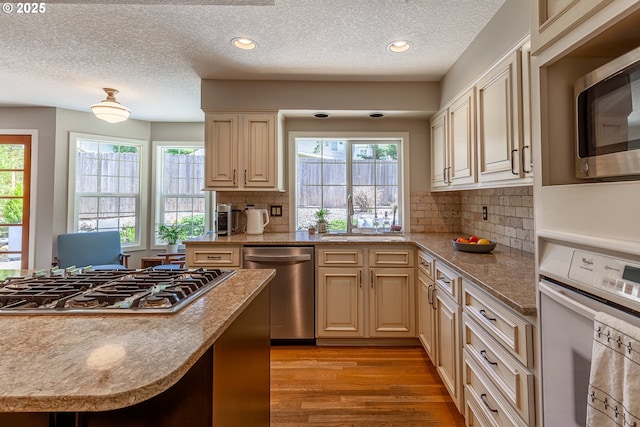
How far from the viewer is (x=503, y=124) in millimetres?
1701

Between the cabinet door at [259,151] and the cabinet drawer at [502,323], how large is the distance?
77.9 inches

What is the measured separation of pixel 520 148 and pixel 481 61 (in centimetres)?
82

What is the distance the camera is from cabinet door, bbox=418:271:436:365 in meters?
2.16

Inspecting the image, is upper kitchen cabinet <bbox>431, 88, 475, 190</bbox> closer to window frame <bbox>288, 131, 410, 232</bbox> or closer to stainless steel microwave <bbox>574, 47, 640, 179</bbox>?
window frame <bbox>288, 131, 410, 232</bbox>

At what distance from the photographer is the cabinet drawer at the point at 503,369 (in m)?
1.04

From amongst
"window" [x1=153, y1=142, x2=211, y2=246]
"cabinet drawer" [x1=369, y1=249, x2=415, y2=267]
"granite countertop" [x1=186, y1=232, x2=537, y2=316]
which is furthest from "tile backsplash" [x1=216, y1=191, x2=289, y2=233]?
"window" [x1=153, y1=142, x2=211, y2=246]

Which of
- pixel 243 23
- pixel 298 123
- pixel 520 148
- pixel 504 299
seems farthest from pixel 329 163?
pixel 504 299

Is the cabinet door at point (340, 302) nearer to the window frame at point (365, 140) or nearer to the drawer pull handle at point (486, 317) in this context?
the window frame at point (365, 140)

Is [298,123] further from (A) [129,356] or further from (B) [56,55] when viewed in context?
(A) [129,356]

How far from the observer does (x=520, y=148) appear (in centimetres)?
155

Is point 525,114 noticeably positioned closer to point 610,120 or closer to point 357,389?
point 610,120

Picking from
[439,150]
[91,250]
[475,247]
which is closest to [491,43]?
[439,150]

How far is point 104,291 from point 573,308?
1.44 meters

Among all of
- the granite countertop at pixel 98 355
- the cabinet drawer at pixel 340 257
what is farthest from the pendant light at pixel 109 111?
the granite countertop at pixel 98 355
